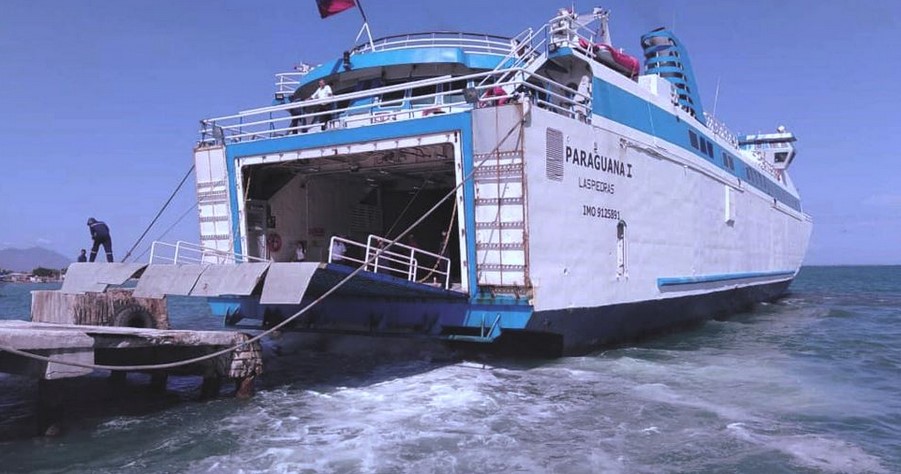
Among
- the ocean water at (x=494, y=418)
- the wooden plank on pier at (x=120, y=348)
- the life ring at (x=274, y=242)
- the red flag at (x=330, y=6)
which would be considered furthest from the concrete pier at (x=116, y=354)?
the red flag at (x=330, y=6)

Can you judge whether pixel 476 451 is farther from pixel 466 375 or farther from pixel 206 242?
pixel 206 242

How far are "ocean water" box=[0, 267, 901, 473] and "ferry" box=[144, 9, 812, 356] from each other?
39.5 inches

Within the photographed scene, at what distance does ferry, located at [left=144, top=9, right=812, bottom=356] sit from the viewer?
9.66 metres

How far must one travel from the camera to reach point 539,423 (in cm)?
738

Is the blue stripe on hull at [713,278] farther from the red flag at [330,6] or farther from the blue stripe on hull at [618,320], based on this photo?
the red flag at [330,6]

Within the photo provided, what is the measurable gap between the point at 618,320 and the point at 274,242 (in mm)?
6531

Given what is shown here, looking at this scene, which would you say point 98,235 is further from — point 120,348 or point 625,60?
point 625,60

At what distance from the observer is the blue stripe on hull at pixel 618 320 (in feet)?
34.1

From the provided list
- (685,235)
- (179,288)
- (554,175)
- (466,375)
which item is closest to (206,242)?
(179,288)

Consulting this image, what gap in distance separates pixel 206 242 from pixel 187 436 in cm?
613

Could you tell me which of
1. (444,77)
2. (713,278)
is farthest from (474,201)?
(713,278)

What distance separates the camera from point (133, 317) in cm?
1185

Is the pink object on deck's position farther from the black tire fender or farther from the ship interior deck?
the black tire fender

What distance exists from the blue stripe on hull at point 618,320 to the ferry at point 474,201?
48 millimetres
